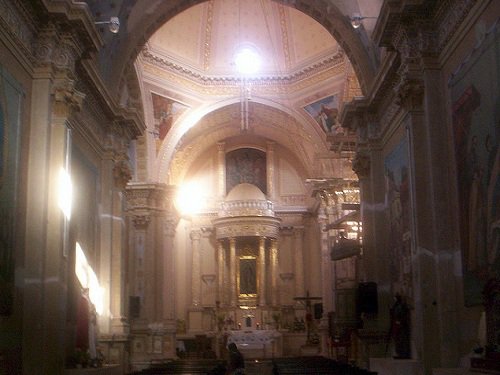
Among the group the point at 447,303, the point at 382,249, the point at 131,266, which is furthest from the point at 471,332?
the point at 131,266

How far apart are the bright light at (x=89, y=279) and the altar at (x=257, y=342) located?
12.0 metres

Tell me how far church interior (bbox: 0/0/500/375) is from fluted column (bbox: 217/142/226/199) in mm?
101

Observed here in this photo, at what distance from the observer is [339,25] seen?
53.6 ft

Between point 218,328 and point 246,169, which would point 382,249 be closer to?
point 218,328

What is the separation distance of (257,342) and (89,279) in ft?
43.6

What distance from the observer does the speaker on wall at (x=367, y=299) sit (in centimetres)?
A: 1459

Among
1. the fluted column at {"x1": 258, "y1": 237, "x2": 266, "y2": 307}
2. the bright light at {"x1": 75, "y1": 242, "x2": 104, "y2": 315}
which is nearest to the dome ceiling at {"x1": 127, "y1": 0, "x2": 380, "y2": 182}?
the fluted column at {"x1": 258, "y1": 237, "x2": 266, "y2": 307}

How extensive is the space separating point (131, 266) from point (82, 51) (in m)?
11.5

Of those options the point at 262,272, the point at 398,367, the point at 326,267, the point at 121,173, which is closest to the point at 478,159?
the point at 398,367

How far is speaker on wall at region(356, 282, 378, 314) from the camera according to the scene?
14.6 m

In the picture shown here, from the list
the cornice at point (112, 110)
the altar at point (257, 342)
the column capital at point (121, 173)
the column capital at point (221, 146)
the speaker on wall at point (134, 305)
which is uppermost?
the column capital at point (221, 146)

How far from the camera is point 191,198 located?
29938 mm

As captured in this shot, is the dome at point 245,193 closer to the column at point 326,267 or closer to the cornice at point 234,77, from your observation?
the column at point 326,267

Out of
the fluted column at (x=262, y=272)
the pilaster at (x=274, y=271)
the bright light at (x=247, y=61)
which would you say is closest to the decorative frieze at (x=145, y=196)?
the bright light at (x=247, y=61)
